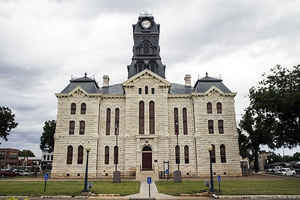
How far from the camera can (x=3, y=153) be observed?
108 meters

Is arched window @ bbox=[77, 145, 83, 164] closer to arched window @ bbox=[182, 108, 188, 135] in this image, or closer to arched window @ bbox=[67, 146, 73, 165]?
arched window @ bbox=[67, 146, 73, 165]

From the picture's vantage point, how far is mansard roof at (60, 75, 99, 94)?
42.9m

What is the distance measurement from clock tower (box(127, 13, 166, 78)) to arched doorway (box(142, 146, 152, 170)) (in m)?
13.3

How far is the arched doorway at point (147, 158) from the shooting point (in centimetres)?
3915

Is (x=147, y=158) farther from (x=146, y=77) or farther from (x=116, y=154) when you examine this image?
(x=146, y=77)

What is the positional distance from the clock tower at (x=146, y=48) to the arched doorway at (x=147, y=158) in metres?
13.3

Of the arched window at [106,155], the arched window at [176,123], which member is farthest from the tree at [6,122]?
the arched window at [176,123]

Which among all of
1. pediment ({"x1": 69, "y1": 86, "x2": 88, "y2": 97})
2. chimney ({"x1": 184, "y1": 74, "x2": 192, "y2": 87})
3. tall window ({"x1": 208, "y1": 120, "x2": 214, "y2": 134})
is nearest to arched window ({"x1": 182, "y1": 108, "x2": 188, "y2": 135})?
tall window ({"x1": 208, "y1": 120, "x2": 214, "y2": 134})

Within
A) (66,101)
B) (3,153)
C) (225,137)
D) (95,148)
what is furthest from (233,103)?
(3,153)

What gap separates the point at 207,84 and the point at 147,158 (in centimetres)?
1602

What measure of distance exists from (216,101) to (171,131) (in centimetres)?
886

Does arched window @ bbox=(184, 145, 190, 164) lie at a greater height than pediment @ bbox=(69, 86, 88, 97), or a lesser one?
lesser

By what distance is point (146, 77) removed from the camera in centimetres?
4206

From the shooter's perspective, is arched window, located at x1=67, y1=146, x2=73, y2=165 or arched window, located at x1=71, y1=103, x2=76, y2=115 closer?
arched window, located at x1=67, y1=146, x2=73, y2=165
